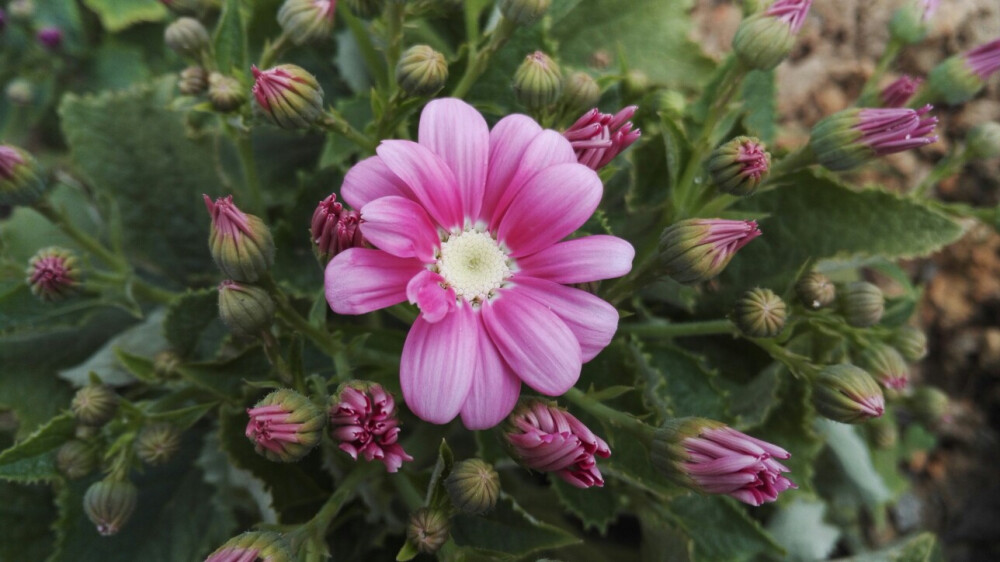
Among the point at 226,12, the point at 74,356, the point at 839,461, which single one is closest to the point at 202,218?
the point at 74,356

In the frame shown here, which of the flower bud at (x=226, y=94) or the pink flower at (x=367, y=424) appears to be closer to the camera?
the pink flower at (x=367, y=424)

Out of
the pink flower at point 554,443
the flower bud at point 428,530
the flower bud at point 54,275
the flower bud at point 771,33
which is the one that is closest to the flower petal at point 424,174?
the pink flower at point 554,443

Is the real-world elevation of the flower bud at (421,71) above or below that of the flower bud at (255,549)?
above

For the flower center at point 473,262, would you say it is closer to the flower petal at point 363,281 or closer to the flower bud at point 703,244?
the flower petal at point 363,281

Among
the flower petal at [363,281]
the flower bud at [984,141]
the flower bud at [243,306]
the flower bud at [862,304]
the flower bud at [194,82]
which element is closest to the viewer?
the flower petal at [363,281]

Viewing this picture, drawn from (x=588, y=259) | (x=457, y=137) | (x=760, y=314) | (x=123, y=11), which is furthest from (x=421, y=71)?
(x=123, y=11)

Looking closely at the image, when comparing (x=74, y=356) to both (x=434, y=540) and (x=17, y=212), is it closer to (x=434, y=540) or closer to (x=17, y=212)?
(x=17, y=212)
